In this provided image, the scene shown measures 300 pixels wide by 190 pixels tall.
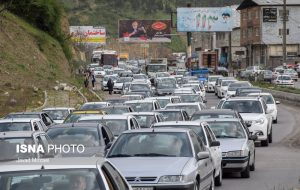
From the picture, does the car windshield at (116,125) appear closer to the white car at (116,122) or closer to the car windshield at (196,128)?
the white car at (116,122)

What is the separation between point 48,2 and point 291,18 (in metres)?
62.3

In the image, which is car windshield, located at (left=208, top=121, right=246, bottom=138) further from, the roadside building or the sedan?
the roadside building

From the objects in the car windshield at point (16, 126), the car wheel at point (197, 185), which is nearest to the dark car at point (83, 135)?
the car wheel at point (197, 185)

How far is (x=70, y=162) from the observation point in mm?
9961

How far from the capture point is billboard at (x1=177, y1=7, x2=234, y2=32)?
329 feet

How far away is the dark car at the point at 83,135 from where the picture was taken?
63.0 feet

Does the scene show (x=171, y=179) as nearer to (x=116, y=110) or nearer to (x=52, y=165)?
(x=52, y=165)

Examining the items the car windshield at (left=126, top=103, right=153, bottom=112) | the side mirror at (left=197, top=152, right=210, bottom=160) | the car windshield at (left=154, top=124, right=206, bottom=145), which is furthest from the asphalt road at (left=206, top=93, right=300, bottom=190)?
the car windshield at (left=126, top=103, right=153, bottom=112)

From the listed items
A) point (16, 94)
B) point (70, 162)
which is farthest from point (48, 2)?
point (70, 162)

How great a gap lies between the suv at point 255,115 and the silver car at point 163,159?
557 inches

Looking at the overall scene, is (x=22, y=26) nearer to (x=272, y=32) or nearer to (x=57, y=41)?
(x=57, y=41)

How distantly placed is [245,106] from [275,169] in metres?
9.49

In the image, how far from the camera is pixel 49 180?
9469 mm

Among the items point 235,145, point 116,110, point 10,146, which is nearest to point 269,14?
point 116,110
